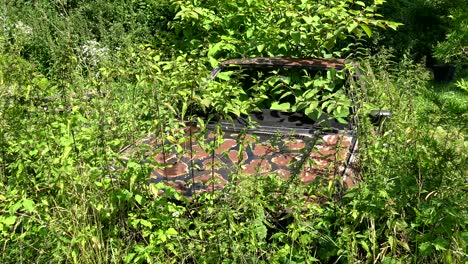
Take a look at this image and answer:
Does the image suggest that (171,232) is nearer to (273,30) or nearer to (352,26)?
(352,26)

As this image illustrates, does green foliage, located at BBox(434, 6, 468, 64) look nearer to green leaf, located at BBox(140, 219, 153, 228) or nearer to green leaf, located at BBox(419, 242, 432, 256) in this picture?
green leaf, located at BBox(419, 242, 432, 256)

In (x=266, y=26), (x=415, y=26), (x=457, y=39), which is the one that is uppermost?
(x=457, y=39)

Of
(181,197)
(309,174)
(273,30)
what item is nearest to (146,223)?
(181,197)

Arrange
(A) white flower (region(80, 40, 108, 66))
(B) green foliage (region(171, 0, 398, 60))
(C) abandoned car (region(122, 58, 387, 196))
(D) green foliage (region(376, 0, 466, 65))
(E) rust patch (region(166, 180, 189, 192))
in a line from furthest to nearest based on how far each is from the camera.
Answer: (D) green foliage (region(376, 0, 466, 65)), (B) green foliage (region(171, 0, 398, 60)), (A) white flower (region(80, 40, 108, 66)), (E) rust patch (region(166, 180, 189, 192)), (C) abandoned car (region(122, 58, 387, 196))

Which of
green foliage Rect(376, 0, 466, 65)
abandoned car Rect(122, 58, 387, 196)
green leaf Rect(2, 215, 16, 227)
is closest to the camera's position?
green leaf Rect(2, 215, 16, 227)

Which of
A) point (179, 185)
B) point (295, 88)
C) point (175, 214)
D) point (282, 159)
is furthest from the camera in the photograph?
point (295, 88)

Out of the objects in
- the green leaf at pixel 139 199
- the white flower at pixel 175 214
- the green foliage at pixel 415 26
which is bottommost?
the green foliage at pixel 415 26

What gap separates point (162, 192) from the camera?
11.2 feet

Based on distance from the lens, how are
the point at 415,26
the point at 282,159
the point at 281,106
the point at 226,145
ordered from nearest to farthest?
the point at 282,159
the point at 226,145
the point at 281,106
the point at 415,26

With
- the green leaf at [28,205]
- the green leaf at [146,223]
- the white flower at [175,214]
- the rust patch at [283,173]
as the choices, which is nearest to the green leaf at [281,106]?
the rust patch at [283,173]

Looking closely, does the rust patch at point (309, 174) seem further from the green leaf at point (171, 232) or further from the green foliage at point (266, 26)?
the green foliage at point (266, 26)

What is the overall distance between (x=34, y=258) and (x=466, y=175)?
242 cm

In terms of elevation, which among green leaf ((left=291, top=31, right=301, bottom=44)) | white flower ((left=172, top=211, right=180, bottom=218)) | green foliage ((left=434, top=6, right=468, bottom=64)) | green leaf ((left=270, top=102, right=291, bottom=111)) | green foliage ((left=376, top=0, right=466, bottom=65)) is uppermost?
green foliage ((left=434, top=6, right=468, bottom=64))

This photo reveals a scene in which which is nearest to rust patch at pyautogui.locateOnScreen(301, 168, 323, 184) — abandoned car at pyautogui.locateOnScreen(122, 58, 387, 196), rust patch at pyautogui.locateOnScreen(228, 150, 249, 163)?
abandoned car at pyautogui.locateOnScreen(122, 58, 387, 196)
